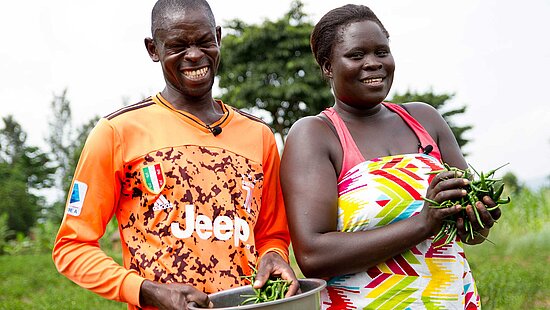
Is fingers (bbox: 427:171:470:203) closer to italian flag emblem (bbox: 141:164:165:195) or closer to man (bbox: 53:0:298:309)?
man (bbox: 53:0:298:309)

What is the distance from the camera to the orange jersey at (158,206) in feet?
6.22

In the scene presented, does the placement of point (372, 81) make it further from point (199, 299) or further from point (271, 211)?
point (199, 299)

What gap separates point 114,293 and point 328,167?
77 cm

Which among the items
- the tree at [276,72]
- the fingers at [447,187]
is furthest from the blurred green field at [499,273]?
the tree at [276,72]

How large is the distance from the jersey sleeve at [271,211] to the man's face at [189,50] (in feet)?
1.08

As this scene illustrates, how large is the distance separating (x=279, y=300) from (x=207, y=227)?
0.47 metres

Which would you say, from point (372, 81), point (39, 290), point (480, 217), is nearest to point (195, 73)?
point (372, 81)

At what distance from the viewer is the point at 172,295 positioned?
171 cm

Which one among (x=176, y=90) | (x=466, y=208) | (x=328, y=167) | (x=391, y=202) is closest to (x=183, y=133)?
(x=176, y=90)

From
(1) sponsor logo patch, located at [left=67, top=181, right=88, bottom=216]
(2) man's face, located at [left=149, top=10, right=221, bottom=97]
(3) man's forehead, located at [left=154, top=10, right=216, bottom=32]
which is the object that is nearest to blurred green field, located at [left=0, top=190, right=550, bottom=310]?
(2) man's face, located at [left=149, top=10, right=221, bottom=97]

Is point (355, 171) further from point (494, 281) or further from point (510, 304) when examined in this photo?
point (494, 281)

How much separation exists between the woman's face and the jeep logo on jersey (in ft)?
2.02

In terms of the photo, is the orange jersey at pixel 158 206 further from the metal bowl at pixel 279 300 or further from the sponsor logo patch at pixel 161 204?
the metal bowl at pixel 279 300

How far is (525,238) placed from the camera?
30.1 ft
